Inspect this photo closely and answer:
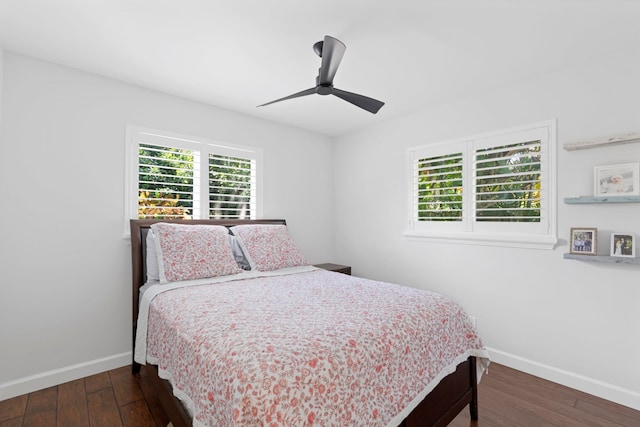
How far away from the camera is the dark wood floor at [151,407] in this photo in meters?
1.93

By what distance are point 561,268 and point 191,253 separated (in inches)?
115

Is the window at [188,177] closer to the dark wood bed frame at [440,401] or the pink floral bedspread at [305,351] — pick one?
the pink floral bedspread at [305,351]

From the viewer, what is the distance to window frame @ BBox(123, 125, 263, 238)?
2.69 m

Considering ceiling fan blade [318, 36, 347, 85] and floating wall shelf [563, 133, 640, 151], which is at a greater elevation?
ceiling fan blade [318, 36, 347, 85]

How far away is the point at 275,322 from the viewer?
4.90ft

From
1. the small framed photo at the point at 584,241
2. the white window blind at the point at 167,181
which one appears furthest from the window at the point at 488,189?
the white window blind at the point at 167,181

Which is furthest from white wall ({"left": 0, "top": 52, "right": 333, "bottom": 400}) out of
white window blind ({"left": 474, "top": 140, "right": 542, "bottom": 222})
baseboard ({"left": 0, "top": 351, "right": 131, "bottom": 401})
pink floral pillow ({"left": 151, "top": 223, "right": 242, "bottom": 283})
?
white window blind ({"left": 474, "top": 140, "right": 542, "bottom": 222})

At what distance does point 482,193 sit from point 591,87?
1.07m

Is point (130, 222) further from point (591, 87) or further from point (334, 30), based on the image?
point (591, 87)

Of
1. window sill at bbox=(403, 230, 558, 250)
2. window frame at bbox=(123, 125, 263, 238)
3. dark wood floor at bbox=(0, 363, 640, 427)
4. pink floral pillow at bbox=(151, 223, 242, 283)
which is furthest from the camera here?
window frame at bbox=(123, 125, 263, 238)

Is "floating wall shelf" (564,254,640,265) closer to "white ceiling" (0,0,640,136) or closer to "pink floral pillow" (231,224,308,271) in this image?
"white ceiling" (0,0,640,136)

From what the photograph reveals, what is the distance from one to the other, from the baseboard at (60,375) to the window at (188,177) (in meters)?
1.21

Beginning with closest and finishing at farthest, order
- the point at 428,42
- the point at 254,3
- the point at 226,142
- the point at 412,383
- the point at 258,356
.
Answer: the point at 258,356 < the point at 412,383 < the point at 254,3 < the point at 428,42 < the point at 226,142

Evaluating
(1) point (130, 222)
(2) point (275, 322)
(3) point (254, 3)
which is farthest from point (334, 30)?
(1) point (130, 222)
